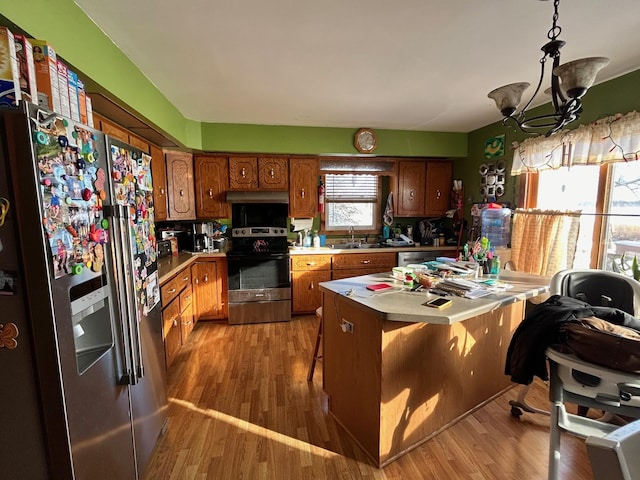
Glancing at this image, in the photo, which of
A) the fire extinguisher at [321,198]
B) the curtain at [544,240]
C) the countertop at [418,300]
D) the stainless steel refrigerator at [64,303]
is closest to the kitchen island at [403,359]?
the countertop at [418,300]

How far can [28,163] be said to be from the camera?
90cm

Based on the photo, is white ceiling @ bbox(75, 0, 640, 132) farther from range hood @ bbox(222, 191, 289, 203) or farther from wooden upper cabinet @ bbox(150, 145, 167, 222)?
range hood @ bbox(222, 191, 289, 203)

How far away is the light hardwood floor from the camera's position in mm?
1611

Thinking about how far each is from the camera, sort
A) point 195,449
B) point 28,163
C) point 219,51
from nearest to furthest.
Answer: point 28,163, point 195,449, point 219,51

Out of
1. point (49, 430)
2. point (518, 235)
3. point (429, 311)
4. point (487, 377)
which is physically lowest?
point (487, 377)

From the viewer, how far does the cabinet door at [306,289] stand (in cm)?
378

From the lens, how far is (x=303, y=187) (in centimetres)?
395

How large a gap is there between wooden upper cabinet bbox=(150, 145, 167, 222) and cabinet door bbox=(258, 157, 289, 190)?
3.62ft

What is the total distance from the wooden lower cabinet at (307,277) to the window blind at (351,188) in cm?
104

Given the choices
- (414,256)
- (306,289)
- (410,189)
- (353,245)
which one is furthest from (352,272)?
(410,189)

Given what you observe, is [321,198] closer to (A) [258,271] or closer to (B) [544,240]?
(A) [258,271]

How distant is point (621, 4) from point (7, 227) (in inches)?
110

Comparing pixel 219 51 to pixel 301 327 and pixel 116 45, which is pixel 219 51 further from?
pixel 301 327

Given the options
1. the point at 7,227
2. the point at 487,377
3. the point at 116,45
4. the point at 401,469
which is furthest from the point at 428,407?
the point at 116,45
